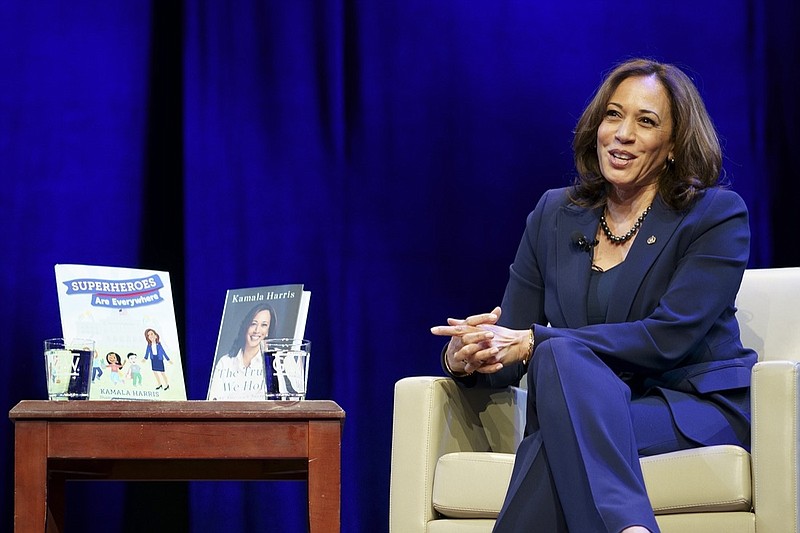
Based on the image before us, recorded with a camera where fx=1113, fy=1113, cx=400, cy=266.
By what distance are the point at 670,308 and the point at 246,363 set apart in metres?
0.83

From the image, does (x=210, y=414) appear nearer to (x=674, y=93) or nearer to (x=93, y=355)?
(x=93, y=355)

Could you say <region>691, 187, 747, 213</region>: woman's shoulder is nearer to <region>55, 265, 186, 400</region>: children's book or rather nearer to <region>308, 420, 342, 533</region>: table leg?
<region>308, 420, 342, 533</region>: table leg

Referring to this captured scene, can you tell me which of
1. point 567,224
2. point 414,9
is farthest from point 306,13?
point 567,224

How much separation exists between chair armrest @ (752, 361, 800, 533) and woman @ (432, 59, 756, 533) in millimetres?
162

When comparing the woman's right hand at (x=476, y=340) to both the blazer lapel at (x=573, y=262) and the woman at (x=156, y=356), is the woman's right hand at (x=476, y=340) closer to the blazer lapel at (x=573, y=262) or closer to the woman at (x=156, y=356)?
the blazer lapel at (x=573, y=262)

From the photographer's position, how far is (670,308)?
217 centimetres

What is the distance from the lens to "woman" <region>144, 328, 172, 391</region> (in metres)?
2.10

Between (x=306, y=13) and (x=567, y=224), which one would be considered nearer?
(x=567, y=224)

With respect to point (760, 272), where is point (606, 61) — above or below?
above

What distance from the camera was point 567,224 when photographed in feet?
7.99

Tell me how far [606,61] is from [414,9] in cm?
59

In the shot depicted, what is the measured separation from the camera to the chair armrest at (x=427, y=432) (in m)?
2.19

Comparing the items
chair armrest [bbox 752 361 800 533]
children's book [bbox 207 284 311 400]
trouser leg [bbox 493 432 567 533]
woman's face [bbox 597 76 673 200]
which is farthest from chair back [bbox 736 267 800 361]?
children's book [bbox 207 284 311 400]

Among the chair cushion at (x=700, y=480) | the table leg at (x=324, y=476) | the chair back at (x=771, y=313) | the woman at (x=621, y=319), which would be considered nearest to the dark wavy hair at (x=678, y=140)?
the woman at (x=621, y=319)
